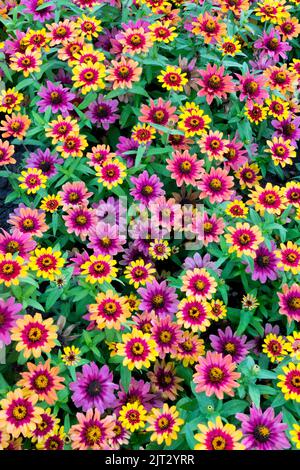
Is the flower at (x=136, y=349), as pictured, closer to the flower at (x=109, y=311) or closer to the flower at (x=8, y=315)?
the flower at (x=109, y=311)

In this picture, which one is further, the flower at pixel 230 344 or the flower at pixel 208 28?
the flower at pixel 208 28

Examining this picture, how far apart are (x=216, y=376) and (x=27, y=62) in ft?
7.78

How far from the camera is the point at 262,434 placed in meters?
2.37

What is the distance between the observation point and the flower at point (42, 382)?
97.8 inches

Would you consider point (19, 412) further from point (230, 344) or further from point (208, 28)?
point (208, 28)

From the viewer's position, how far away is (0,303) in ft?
8.32

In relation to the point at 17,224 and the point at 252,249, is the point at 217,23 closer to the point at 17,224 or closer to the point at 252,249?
the point at 252,249

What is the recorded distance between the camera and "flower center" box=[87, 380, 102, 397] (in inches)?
101

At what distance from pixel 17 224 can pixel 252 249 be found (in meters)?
1.33

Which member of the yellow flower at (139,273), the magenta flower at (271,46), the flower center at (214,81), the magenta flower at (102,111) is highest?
the magenta flower at (271,46)

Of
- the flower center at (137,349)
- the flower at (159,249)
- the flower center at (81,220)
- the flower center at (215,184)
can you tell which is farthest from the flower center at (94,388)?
the flower center at (215,184)

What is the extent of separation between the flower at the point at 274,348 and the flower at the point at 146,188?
1039 mm

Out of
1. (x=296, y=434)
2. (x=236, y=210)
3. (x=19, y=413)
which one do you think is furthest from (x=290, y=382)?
(x=19, y=413)

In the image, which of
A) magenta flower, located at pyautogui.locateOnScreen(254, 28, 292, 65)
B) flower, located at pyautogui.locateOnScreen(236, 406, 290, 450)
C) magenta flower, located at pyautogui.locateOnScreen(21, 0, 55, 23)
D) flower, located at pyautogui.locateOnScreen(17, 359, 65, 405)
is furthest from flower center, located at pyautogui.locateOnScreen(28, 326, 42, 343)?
magenta flower, located at pyautogui.locateOnScreen(254, 28, 292, 65)
